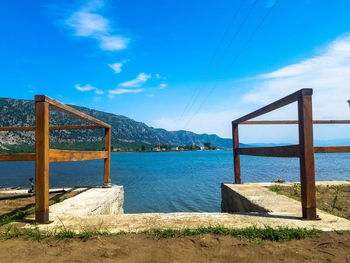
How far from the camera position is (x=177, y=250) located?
2.35 m

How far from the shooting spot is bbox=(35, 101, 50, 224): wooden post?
3.20 m

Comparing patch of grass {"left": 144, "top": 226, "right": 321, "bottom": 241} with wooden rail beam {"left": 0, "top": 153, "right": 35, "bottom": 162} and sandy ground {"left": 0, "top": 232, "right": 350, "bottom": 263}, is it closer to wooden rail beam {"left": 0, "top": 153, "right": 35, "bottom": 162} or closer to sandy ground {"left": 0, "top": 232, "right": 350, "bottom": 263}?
sandy ground {"left": 0, "top": 232, "right": 350, "bottom": 263}

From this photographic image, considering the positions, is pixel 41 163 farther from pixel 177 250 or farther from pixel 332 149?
pixel 332 149

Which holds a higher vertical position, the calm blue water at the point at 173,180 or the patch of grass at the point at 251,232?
the patch of grass at the point at 251,232

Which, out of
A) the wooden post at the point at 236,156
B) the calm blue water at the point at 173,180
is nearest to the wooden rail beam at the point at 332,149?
the wooden post at the point at 236,156

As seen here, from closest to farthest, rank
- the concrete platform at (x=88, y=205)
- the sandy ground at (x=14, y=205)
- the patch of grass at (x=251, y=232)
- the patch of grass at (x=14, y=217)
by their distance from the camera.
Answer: the patch of grass at (x=251, y=232) < the patch of grass at (x=14, y=217) < the concrete platform at (x=88, y=205) < the sandy ground at (x=14, y=205)

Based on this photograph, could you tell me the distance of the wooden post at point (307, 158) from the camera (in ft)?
10.6

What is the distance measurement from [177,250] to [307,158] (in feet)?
7.62

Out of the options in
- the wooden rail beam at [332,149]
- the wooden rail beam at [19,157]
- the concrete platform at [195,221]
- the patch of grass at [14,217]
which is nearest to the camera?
the concrete platform at [195,221]

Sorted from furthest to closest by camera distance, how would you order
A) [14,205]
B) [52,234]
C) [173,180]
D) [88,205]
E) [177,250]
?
[173,180] < [14,205] < [88,205] < [52,234] < [177,250]

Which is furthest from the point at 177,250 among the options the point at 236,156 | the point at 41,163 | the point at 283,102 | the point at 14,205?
the point at 236,156

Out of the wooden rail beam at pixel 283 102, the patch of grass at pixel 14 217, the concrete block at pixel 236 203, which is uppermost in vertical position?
the wooden rail beam at pixel 283 102

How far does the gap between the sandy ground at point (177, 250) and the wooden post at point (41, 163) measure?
0.60 meters

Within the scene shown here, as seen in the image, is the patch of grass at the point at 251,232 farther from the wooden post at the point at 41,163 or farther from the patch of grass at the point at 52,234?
the wooden post at the point at 41,163
